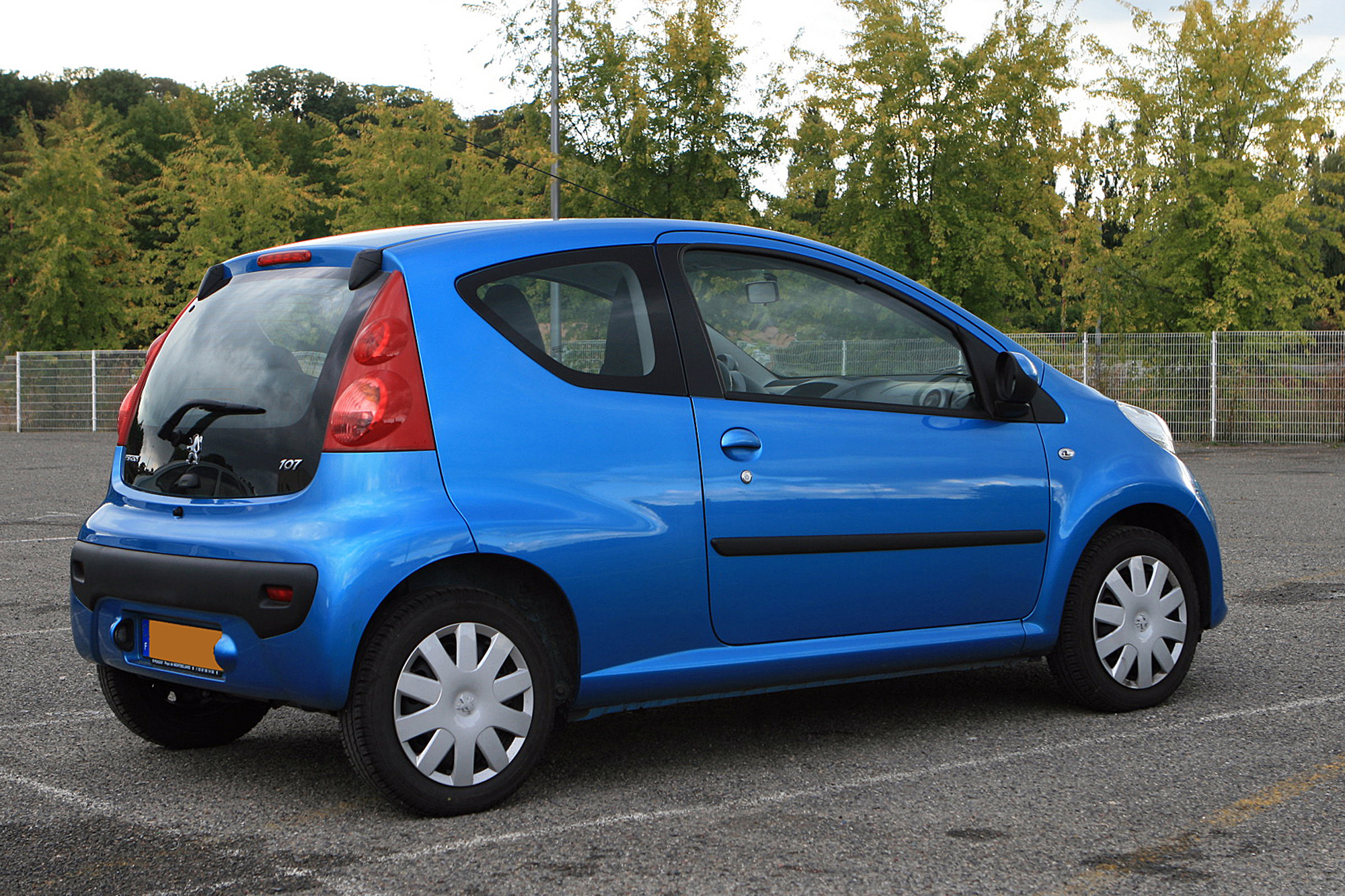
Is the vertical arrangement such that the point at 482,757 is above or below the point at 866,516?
below

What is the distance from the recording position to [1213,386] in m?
20.6

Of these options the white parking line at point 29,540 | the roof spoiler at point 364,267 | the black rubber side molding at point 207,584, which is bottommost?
the white parking line at point 29,540

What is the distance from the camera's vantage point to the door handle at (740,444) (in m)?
3.95

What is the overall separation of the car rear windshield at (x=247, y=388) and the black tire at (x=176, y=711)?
68 centimetres

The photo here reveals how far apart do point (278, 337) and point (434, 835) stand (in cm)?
141

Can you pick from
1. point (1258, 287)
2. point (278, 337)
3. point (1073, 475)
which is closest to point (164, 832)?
point (278, 337)

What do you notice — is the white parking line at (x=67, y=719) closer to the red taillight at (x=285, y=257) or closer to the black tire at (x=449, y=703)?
the black tire at (x=449, y=703)

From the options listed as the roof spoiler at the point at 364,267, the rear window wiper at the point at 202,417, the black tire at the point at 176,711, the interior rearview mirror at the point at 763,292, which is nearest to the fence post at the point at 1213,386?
the interior rearview mirror at the point at 763,292

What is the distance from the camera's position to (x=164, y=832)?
3502 millimetres

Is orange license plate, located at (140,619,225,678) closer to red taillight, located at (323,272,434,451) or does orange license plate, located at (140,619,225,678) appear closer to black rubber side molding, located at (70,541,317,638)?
black rubber side molding, located at (70,541,317,638)

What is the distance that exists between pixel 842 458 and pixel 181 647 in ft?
6.42

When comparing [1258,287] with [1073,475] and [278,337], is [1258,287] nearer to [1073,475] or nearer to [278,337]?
[1073,475]

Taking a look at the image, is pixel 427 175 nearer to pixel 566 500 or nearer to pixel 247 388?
pixel 247 388

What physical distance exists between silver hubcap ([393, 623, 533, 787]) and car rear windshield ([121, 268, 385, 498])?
565 millimetres
